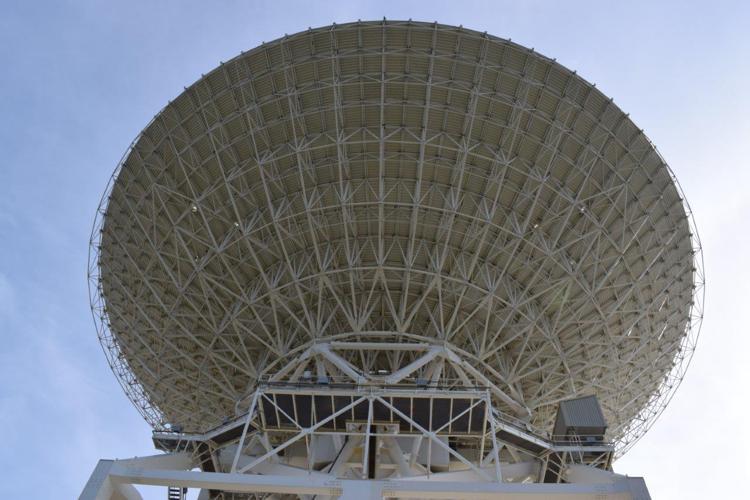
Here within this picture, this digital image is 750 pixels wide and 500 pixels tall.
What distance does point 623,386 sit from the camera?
33.3 m

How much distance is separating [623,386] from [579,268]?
8229 millimetres

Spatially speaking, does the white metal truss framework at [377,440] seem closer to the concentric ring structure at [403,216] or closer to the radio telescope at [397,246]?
the radio telescope at [397,246]

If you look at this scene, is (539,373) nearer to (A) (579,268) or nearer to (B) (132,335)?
(A) (579,268)

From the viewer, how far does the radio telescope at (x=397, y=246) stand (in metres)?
26.9

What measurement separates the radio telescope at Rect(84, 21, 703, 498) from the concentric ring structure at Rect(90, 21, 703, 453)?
0.10m

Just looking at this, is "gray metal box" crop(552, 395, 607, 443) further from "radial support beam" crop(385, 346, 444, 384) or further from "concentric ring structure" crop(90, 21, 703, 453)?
"radial support beam" crop(385, 346, 444, 384)

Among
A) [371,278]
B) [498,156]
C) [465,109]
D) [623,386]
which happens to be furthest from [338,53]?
[623,386]

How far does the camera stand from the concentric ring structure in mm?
27344

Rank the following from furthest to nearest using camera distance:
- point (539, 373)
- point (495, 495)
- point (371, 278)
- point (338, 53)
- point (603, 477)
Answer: point (539, 373)
point (371, 278)
point (338, 53)
point (603, 477)
point (495, 495)

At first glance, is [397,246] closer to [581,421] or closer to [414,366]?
[414,366]

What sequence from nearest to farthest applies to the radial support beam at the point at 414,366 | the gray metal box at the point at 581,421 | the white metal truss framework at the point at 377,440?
the white metal truss framework at the point at 377,440
the radial support beam at the point at 414,366
the gray metal box at the point at 581,421

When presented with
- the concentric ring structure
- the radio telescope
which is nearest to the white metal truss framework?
the radio telescope

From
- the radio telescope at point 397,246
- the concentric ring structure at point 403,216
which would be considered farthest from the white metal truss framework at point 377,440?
the concentric ring structure at point 403,216

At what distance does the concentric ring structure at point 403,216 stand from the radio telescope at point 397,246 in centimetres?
10
